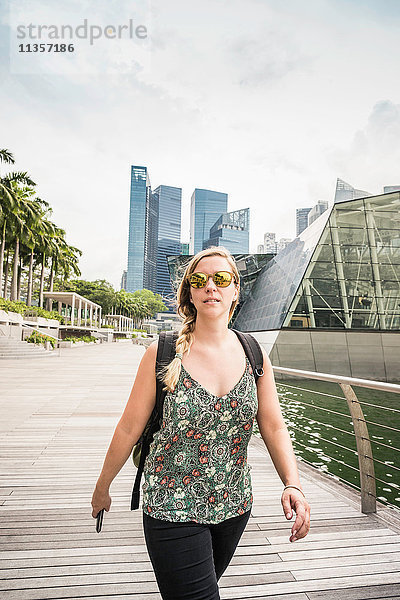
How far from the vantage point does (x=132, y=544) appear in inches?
123

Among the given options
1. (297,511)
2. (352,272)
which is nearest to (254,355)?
(297,511)

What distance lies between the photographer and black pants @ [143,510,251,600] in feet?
4.65

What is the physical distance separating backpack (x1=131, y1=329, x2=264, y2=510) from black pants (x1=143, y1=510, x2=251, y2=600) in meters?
0.22

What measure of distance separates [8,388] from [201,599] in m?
11.6

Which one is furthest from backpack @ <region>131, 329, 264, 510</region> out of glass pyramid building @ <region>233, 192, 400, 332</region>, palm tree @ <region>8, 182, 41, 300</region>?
palm tree @ <region>8, 182, 41, 300</region>

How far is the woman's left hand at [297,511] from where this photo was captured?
5.08ft

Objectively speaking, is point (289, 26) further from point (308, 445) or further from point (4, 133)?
point (308, 445)

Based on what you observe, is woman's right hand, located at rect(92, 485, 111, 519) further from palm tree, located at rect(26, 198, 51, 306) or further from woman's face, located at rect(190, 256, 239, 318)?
palm tree, located at rect(26, 198, 51, 306)

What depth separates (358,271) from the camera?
81.4ft

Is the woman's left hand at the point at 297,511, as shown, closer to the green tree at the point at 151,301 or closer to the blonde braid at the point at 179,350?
the blonde braid at the point at 179,350

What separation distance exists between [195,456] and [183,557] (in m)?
0.31

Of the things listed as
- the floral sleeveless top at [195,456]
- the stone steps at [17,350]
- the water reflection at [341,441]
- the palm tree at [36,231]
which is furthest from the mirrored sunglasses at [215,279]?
the palm tree at [36,231]

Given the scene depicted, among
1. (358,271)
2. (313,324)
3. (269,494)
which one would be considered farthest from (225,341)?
(358,271)

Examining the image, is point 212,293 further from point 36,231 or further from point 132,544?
point 36,231
